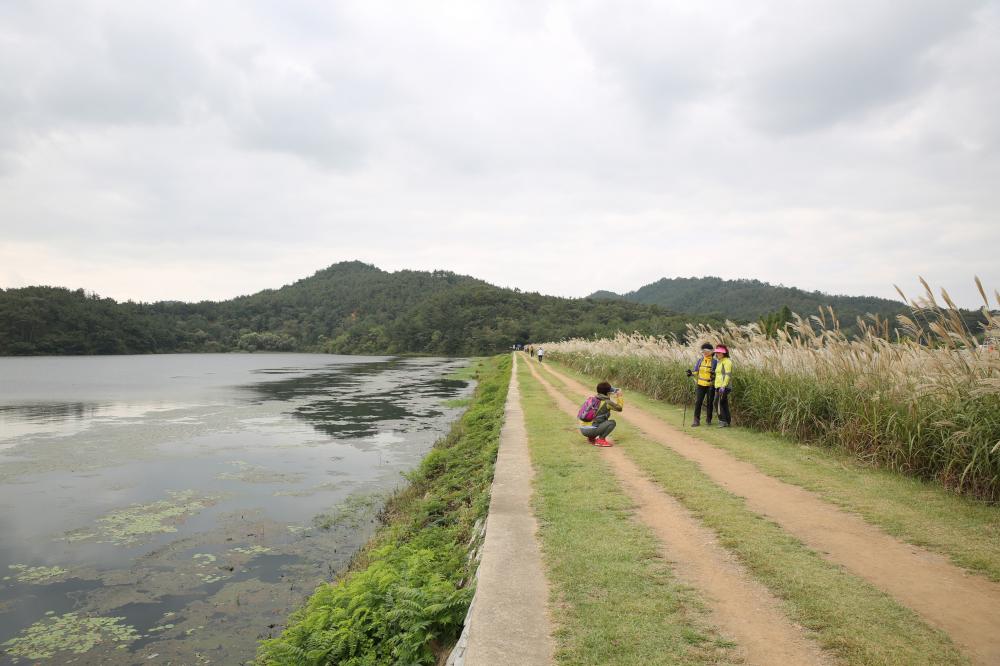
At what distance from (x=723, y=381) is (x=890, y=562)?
7.57 m

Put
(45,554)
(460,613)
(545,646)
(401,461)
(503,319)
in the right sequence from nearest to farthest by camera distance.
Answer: (545,646) < (460,613) < (45,554) < (401,461) < (503,319)

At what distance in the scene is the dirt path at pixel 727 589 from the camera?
3.44m

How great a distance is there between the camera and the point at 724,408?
1245cm

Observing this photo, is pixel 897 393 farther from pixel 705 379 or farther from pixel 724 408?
pixel 705 379

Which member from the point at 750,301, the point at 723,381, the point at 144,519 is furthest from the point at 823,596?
the point at 750,301

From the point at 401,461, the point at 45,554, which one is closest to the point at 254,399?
Result: the point at 401,461

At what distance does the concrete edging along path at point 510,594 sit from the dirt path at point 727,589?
118cm

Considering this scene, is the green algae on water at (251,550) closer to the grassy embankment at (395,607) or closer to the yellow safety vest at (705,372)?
the grassy embankment at (395,607)

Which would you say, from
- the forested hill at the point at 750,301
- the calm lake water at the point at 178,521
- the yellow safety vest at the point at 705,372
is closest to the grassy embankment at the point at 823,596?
the calm lake water at the point at 178,521

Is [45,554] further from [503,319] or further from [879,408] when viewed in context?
[503,319]

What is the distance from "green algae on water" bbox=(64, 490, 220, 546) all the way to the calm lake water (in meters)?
0.04

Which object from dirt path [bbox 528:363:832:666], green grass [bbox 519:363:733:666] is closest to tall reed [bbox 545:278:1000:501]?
dirt path [bbox 528:363:832:666]

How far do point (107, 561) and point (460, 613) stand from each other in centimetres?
763

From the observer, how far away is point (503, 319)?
128 meters
